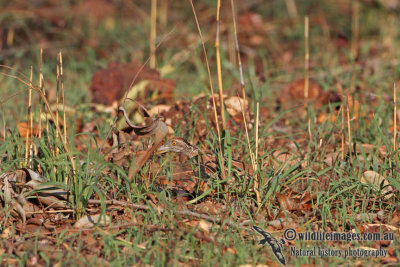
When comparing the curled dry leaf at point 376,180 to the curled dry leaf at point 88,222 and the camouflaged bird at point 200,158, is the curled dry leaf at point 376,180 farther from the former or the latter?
the curled dry leaf at point 88,222

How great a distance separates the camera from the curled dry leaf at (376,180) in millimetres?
2816

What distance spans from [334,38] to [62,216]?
434cm

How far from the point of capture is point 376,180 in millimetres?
2877

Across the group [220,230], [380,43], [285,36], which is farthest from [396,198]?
[285,36]

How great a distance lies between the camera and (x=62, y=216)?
2646mm

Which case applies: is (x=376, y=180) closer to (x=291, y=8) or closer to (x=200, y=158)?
(x=200, y=158)

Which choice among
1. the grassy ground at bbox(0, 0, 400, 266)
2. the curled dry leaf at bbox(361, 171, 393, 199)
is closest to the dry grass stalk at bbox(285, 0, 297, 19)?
the grassy ground at bbox(0, 0, 400, 266)

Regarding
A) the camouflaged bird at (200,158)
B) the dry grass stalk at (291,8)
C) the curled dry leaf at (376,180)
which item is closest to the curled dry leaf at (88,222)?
the camouflaged bird at (200,158)

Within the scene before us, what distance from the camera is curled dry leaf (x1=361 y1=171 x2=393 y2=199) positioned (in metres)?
2.82

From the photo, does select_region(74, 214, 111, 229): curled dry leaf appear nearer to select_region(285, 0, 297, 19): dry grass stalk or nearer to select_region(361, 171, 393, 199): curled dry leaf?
select_region(361, 171, 393, 199): curled dry leaf

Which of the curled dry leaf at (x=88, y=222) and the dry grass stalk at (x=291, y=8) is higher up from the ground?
the dry grass stalk at (x=291, y=8)

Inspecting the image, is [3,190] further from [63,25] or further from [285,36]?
[285,36]

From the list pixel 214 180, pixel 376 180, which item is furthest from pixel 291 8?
pixel 214 180

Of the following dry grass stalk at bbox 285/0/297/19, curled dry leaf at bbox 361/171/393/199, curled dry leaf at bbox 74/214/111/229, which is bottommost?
curled dry leaf at bbox 74/214/111/229
